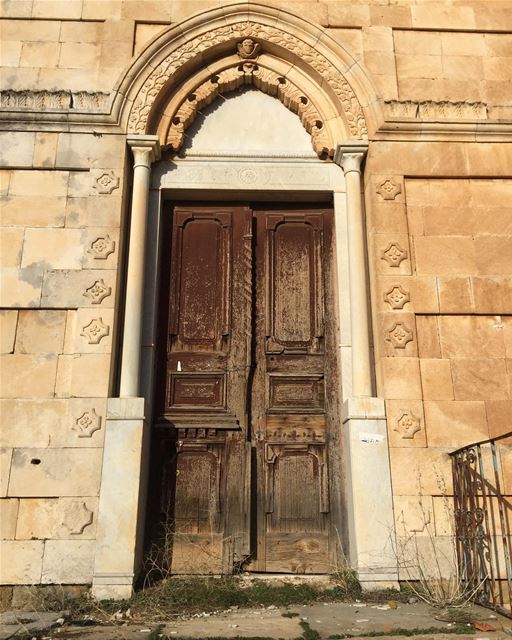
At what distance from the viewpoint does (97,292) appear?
6.49 m

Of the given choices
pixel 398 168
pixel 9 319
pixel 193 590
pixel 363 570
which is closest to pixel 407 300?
pixel 398 168

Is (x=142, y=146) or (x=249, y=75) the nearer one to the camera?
(x=142, y=146)

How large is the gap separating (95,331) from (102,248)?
90 centimetres

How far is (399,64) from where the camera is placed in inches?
298

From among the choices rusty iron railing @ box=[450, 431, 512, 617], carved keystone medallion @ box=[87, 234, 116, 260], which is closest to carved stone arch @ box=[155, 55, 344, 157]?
carved keystone medallion @ box=[87, 234, 116, 260]

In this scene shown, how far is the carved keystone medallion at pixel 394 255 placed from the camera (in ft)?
22.1

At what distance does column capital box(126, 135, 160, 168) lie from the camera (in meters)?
7.01

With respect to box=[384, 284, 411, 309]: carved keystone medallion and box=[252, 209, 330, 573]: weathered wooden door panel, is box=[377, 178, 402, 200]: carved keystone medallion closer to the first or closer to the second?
box=[252, 209, 330, 573]: weathered wooden door panel

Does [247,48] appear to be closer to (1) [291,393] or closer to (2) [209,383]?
(2) [209,383]

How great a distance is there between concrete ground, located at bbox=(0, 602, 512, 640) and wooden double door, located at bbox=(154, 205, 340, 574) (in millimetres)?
1220

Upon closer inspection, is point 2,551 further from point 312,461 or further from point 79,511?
point 312,461

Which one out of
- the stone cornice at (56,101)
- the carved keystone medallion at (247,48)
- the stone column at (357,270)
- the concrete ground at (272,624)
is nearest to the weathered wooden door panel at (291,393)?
the stone column at (357,270)

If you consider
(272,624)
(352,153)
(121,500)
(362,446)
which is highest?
(352,153)

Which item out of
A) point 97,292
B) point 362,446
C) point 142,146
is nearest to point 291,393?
point 362,446
